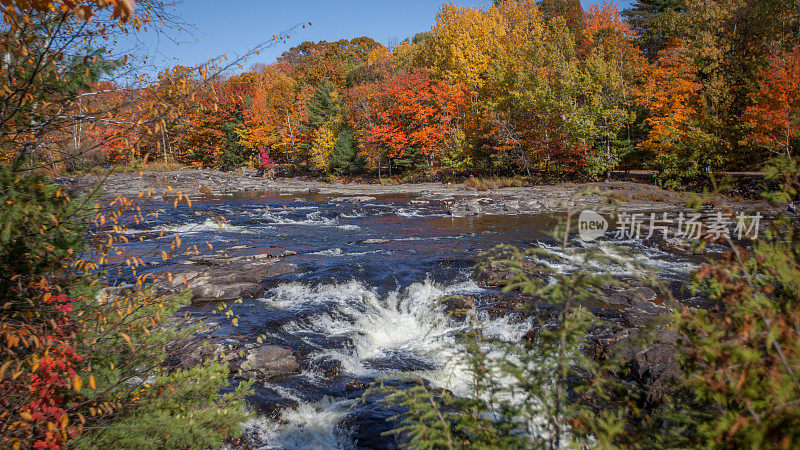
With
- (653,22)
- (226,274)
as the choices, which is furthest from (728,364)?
(653,22)

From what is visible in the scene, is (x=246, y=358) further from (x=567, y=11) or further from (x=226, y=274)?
(x=567, y=11)

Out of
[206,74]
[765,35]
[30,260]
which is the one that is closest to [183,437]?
[30,260]

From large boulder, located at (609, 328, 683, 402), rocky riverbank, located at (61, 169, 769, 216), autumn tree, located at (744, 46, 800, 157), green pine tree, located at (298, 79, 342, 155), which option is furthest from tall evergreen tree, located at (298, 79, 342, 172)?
large boulder, located at (609, 328, 683, 402)

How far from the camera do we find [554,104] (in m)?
28.4

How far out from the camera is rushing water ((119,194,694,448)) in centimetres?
594

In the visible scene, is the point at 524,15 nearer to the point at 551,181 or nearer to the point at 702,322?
the point at 551,181

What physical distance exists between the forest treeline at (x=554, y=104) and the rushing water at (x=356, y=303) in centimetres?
613

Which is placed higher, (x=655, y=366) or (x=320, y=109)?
(x=320, y=109)

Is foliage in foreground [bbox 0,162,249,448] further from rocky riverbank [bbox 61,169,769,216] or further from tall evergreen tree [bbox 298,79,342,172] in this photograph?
tall evergreen tree [bbox 298,79,342,172]

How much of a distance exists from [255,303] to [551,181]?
2519 cm

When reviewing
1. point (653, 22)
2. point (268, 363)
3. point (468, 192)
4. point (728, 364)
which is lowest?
point (268, 363)

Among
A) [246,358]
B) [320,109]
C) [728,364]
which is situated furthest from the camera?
[320,109]

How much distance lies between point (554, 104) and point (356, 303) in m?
24.4

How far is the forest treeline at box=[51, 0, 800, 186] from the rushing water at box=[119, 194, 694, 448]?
20.1 ft
